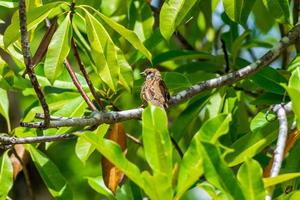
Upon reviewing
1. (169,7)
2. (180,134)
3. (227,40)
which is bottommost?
(180,134)

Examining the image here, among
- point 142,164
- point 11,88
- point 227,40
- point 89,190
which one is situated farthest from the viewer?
point 89,190

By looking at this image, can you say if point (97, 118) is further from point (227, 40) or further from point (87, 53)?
point (227, 40)

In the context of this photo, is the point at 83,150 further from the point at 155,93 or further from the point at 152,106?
the point at 152,106

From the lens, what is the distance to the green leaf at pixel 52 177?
2.33m

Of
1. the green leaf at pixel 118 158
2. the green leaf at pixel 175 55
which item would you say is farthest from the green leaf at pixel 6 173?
the green leaf at pixel 118 158

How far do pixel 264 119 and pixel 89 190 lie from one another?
1.98 m

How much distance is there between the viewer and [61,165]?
4.02 m

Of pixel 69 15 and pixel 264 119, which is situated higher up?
pixel 69 15

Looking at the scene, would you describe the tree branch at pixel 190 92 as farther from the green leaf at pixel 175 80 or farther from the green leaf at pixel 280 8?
the green leaf at pixel 175 80

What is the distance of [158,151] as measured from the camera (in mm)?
1568

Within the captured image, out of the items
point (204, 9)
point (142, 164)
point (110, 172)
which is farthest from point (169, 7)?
point (142, 164)

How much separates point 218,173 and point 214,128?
4.1 inches

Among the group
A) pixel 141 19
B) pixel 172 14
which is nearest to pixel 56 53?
pixel 172 14

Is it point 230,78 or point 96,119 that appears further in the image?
point 230,78
